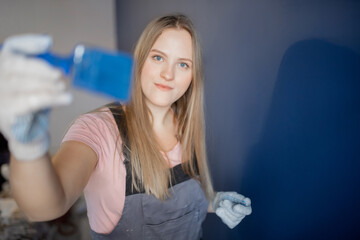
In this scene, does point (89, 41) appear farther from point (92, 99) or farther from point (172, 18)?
point (172, 18)

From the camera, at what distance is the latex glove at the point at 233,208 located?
1.03m

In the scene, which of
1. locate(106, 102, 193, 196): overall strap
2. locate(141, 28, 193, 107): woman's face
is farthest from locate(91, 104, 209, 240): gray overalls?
locate(141, 28, 193, 107): woman's face

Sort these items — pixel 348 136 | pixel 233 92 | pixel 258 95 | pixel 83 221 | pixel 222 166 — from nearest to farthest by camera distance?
pixel 348 136 < pixel 258 95 < pixel 233 92 < pixel 222 166 < pixel 83 221

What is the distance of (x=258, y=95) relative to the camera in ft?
3.76

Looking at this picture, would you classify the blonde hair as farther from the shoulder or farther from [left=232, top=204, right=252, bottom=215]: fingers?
[left=232, top=204, right=252, bottom=215]: fingers

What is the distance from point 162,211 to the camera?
957 mm

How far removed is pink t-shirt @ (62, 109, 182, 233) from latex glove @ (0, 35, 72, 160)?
0.31 meters

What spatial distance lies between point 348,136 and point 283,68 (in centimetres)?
34

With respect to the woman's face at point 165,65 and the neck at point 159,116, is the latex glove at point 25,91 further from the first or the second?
the neck at point 159,116

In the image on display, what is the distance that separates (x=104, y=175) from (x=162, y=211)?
0.28 metres

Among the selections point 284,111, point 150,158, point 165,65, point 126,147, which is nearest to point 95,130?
point 126,147

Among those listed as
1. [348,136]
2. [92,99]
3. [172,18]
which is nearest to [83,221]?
[92,99]

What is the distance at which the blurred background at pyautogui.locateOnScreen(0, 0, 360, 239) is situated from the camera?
0.86 meters

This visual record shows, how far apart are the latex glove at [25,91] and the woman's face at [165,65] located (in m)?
0.51
